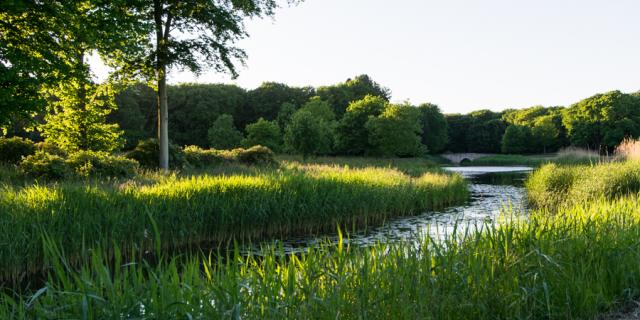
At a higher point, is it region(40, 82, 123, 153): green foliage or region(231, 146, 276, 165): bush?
region(40, 82, 123, 153): green foliage

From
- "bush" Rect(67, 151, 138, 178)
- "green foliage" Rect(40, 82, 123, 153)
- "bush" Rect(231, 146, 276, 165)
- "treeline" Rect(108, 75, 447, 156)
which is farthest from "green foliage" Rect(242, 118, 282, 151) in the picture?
"bush" Rect(67, 151, 138, 178)

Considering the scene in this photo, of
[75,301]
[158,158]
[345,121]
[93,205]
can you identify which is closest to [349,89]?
[345,121]

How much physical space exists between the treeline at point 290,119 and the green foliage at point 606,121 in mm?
20784

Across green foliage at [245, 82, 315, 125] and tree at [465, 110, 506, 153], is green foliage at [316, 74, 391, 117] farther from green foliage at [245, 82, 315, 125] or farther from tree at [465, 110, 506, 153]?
tree at [465, 110, 506, 153]

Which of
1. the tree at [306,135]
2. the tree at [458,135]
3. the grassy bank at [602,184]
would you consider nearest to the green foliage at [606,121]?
the tree at [458,135]

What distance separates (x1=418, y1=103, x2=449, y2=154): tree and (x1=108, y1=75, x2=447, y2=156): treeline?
0.55ft

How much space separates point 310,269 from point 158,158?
19.0 m

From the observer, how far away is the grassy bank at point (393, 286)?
10.9ft

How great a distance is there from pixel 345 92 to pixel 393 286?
68.6m

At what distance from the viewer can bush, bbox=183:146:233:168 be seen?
2322cm

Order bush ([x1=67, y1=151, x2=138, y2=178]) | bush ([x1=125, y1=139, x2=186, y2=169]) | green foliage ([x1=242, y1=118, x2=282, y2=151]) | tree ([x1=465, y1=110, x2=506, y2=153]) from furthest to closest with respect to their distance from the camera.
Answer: tree ([x1=465, y1=110, x2=506, y2=153]) < green foliage ([x1=242, y1=118, x2=282, y2=151]) < bush ([x1=125, y1=139, x2=186, y2=169]) < bush ([x1=67, y1=151, x2=138, y2=178])

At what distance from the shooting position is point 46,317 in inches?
120

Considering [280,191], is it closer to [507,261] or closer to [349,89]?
[507,261]

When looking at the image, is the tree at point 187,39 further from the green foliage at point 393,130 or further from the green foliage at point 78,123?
the green foliage at point 393,130
